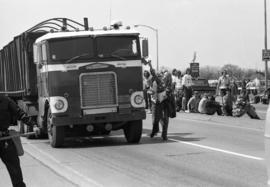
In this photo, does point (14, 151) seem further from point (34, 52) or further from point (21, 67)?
point (21, 67)

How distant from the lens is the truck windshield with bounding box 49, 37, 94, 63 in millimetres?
14898

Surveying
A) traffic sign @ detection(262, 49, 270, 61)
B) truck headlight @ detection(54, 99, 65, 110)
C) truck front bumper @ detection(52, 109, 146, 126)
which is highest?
traffic sign @ detection(262, 49, 270, 61)

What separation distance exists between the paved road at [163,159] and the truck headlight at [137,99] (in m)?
0.99

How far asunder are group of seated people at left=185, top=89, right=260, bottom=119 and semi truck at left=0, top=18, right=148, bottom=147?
7633mm

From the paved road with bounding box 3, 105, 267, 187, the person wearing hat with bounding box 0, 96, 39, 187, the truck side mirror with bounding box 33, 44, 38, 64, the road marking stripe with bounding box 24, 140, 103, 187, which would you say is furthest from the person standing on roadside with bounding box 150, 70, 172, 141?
the person wearing hat with bounding box 0, 96, 39, 187

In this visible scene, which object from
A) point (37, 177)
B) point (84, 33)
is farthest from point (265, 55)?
point (37, 177)

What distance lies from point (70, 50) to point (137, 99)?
202cm

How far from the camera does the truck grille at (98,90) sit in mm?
14836

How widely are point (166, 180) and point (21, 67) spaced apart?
9.37 metres

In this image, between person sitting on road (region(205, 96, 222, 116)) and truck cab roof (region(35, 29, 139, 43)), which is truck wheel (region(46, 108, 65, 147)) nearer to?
truck cab roof (region(35, 29, 139, 43))

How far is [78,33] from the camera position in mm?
15180

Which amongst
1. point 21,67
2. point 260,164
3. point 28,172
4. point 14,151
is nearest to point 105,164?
point 28,172

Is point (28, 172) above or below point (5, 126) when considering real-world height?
below

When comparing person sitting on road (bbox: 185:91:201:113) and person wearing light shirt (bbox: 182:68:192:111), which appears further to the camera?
person wearing light shirt (bbox: 182:68:192:111)
